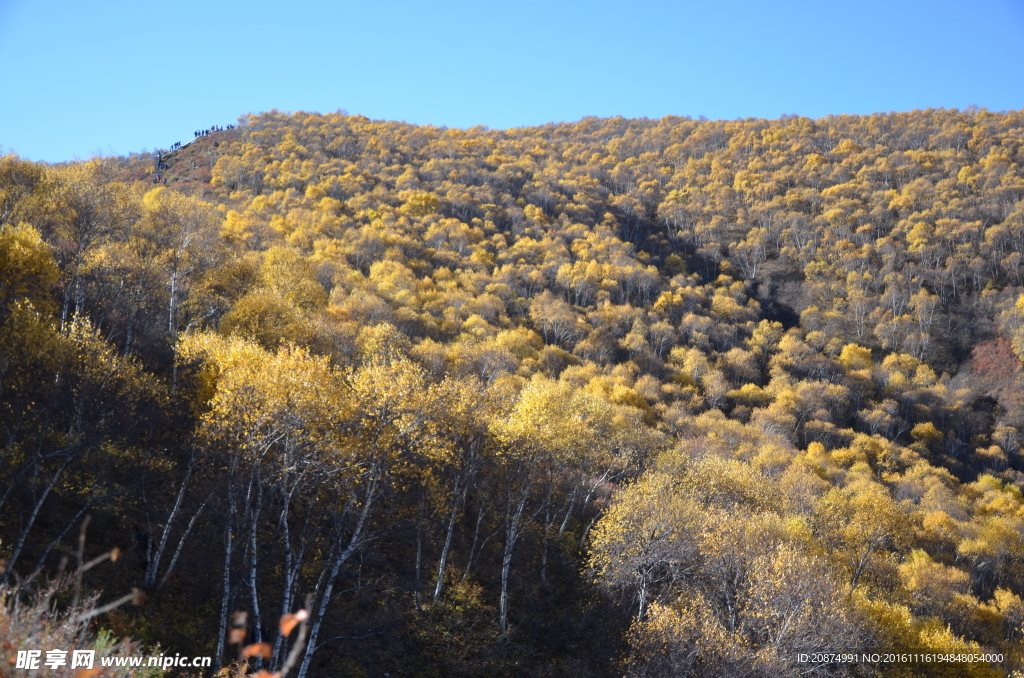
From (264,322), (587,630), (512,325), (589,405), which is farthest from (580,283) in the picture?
(587,630)

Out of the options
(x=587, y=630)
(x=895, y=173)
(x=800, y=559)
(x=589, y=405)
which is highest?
(x=895, y=173)

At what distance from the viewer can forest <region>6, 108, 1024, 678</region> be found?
69.4 ft

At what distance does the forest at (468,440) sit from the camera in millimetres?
21141

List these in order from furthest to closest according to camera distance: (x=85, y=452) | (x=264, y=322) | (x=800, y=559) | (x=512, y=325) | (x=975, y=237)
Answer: (x=975, y=237) < (x=512, y=325) < (x=264, y=322) < (x=800, y=559) < (x=85, y=452)

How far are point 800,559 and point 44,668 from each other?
28.7 m

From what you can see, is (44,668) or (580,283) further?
(580,283)

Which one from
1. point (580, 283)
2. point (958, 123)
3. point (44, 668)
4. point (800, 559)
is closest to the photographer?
point (44, 668)

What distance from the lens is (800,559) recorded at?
1095 inches

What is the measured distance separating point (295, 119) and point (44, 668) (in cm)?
16679

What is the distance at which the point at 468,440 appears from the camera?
2964 centimetres

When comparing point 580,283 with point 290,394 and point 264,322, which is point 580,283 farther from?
point 290,394

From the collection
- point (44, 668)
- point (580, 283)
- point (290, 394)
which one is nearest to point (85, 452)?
point (290, 394)

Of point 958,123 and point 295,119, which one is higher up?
point 958,123

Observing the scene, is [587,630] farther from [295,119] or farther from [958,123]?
[958,123]
